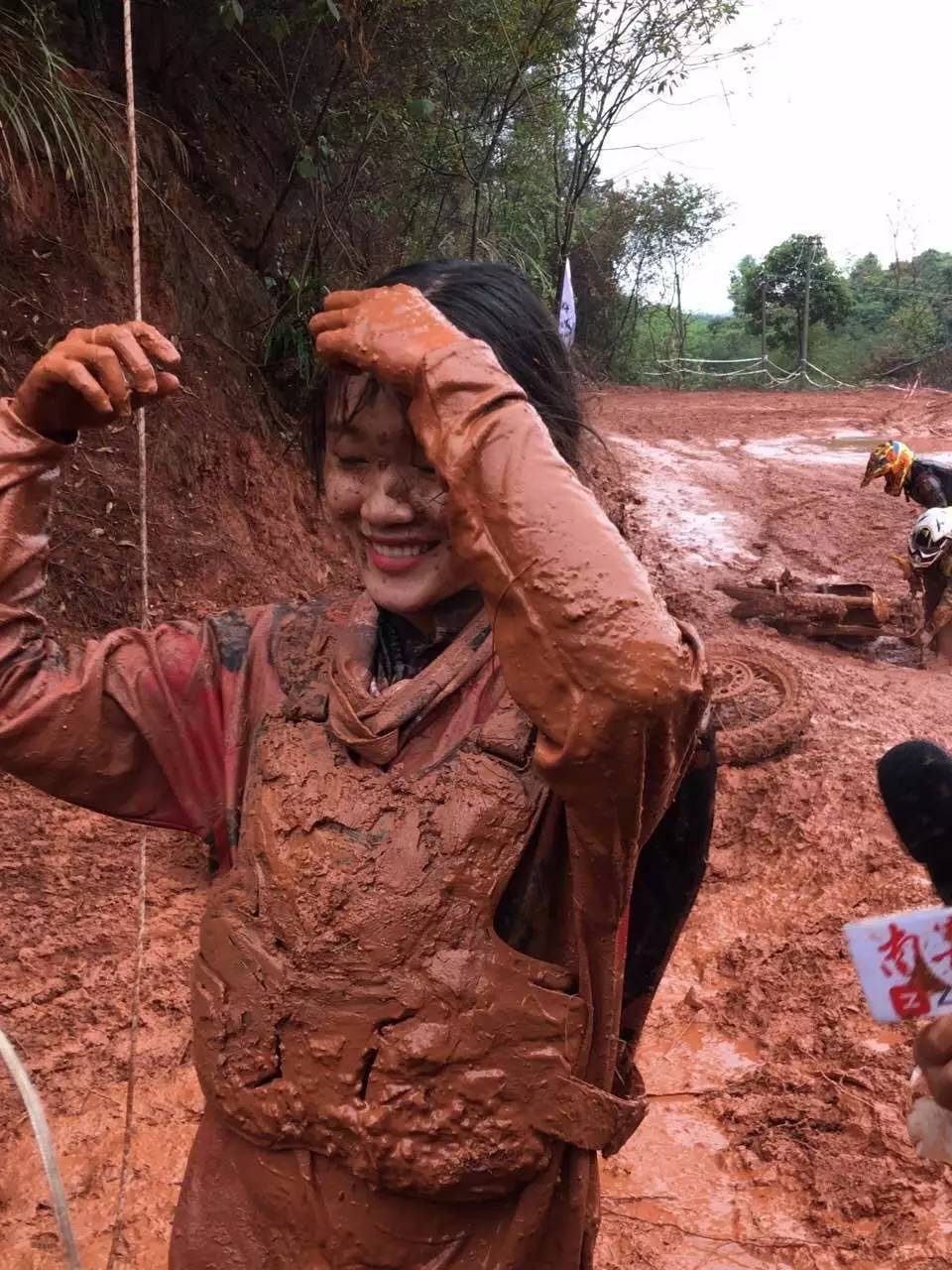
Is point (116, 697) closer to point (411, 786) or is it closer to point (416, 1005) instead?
point (411, 786)

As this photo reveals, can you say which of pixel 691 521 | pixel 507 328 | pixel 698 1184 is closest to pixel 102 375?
pixel 507 328

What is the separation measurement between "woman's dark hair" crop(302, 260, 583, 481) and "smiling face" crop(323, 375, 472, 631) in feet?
0.39

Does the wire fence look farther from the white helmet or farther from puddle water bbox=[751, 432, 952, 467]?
the white helmet

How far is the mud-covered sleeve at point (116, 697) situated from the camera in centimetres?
134

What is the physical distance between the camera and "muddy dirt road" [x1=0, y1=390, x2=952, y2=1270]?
3.11m

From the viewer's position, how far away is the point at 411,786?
1250 millimetres

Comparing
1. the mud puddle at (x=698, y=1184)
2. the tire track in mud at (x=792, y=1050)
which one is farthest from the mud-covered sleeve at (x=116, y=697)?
the mud puddle at (x=698, y=1184)

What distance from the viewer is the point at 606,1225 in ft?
10.5

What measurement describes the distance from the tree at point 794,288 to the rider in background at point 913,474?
18.3 metres

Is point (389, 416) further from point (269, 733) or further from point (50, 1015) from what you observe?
point (50, 1015)

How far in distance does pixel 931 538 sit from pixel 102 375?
691cm

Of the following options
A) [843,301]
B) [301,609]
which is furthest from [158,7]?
[843,301]

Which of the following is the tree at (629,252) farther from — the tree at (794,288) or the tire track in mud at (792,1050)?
the tire track in mud at (792,1050)

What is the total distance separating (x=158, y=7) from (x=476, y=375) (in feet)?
20.2
